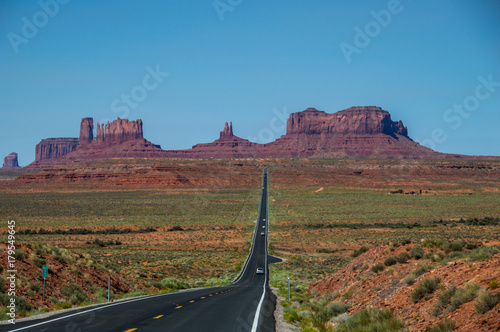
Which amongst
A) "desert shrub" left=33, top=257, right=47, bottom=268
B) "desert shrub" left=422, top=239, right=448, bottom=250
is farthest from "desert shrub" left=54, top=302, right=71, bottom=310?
"desert shrub" left=422, top=239, right=448, bottom=250

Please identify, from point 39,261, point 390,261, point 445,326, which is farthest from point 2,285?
point 390,261

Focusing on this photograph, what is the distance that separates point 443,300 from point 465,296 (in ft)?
2.41

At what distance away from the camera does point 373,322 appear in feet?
37.3

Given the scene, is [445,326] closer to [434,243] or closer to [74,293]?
[434,243]

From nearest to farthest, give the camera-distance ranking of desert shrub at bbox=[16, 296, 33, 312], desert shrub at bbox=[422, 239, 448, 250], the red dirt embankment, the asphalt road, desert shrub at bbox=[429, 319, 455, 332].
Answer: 1. desert shrub at bbox=[429, 319, 455, 332]
2. the red dirt embankment
3. the asphalt road
4. desert shrub at bbox=[16, 296, 33, 312]
5. desert shrub at bbox=[422, 239, 448, 250]

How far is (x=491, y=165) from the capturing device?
173000mm

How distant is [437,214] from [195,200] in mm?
54842

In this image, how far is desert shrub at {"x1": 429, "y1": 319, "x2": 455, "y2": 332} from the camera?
9289 millimetres

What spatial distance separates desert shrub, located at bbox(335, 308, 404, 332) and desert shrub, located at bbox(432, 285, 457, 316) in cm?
84

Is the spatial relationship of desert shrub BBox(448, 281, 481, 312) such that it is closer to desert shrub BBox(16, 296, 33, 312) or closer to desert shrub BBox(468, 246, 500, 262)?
desert shrub BBox(468, 246, 500, 262)

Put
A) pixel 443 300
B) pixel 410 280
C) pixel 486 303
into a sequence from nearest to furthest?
pixel 486 303 → pixel 443 300 → pixel 410 280

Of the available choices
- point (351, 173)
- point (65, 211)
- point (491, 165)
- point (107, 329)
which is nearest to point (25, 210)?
point (65, 211)

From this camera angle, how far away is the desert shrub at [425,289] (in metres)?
12.1

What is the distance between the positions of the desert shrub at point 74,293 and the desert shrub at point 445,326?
A: 14003mm
